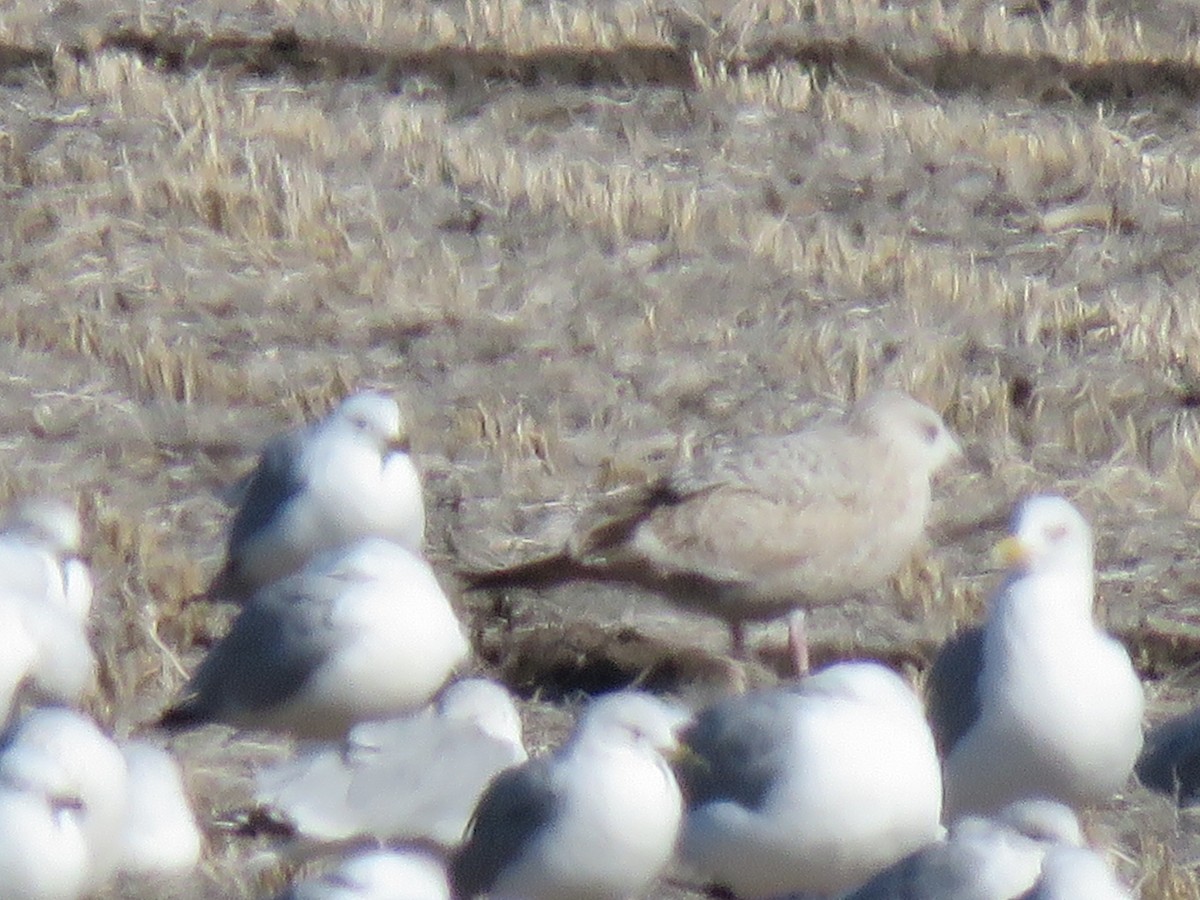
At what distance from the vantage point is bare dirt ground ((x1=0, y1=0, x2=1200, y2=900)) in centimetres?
776

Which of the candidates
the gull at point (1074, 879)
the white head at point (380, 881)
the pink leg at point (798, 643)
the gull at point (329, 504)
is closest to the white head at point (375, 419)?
the gull at point (329, 504)

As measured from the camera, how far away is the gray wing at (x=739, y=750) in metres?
5.46

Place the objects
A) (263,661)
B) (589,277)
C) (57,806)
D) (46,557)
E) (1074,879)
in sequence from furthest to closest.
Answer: (589,277)
(46,557)
(263,661)
(57,806)
(1074,879)

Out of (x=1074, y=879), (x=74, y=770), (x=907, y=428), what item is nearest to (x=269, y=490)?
(x=907, y=428)

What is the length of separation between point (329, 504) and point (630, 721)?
235 cm

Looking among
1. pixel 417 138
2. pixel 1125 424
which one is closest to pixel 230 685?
pixel 1125 424

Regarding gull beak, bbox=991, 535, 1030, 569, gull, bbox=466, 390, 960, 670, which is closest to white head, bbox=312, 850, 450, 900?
gull beak, bbox=991, 535, 1030, 569

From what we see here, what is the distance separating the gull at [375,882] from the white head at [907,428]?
9.84ft

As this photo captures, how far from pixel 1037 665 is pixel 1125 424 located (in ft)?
9.97

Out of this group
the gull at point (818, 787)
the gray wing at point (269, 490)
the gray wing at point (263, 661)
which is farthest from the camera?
the gray wing at point (269, 490)

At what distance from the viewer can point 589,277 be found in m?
10.2

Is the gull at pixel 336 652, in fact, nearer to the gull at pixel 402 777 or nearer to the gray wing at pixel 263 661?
the gray wing at pixel 263 661

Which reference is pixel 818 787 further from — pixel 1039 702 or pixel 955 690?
pixel 955 690

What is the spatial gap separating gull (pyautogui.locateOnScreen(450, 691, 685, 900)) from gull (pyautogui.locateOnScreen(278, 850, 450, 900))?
543 mm
